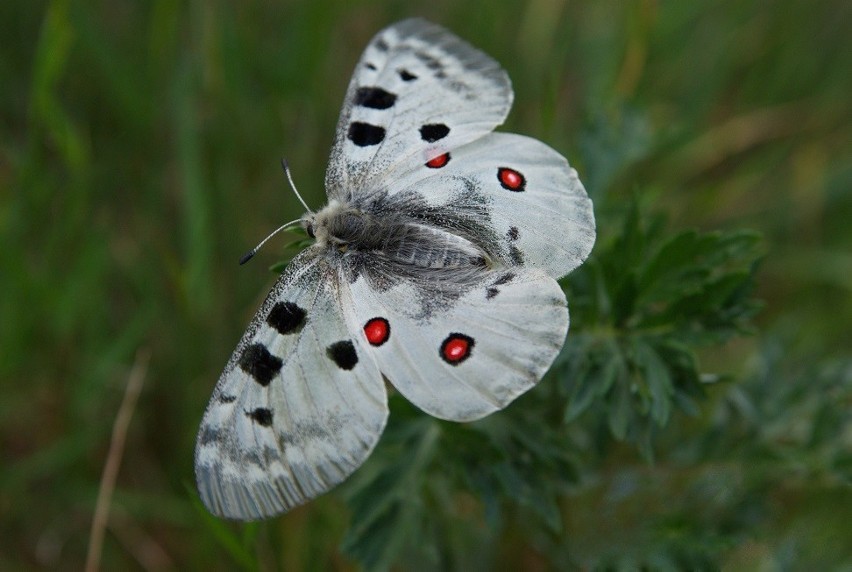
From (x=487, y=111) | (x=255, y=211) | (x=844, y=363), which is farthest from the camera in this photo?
(x=255, y=211)

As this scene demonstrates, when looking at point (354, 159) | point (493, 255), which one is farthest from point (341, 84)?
point (493, 255)

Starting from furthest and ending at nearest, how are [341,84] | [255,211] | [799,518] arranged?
[341,84] → [255,211] → [799,518]

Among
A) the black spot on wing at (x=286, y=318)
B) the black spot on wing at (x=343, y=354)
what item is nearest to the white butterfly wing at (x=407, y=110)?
the black spot on wing at (x=286, y=318)

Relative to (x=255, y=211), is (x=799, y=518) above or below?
below

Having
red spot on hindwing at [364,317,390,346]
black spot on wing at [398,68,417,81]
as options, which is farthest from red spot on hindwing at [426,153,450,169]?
red spot on hindwing at [364,317,390,346]

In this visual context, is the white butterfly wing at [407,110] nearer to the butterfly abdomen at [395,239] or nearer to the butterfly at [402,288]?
the butterfly at [402,288]

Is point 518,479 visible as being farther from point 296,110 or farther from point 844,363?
Answer: point 296,110
